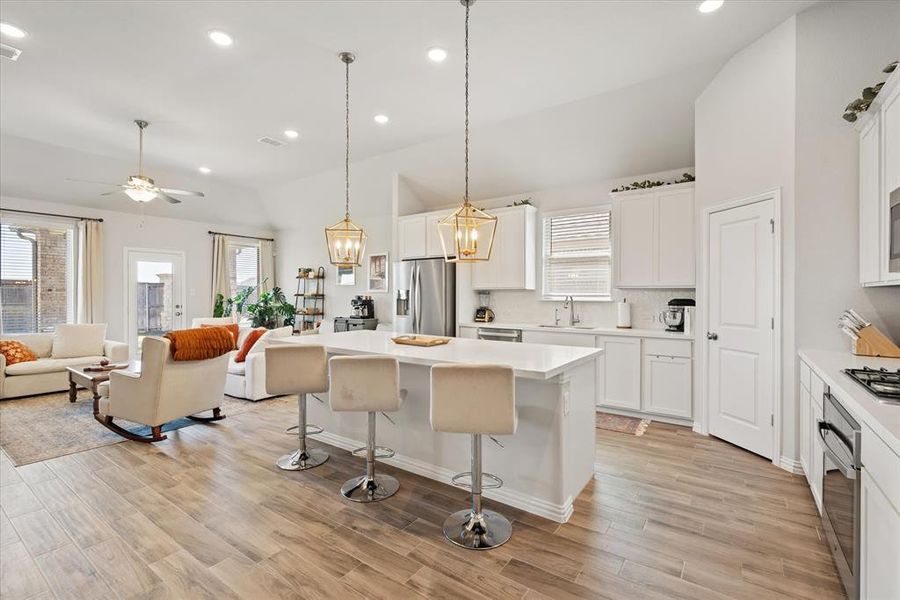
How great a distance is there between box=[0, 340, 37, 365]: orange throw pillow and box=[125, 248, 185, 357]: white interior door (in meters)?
1.70

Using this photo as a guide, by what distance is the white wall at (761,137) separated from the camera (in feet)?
10.3

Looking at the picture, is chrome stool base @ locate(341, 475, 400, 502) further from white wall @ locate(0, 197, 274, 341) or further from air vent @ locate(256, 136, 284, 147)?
white wall @ locate(0, 197, 274, 341)

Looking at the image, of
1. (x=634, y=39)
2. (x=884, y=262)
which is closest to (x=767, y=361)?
(x=884, y=262)

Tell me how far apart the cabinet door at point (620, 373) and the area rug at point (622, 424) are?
135 mm

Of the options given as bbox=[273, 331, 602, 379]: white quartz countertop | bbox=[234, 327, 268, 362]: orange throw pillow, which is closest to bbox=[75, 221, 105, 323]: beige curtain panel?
bbox=[234, 327, 268, 362]: orange throw pillow

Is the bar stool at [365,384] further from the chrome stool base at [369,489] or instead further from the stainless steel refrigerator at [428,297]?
the stainless steel refrigerator at [428,297]

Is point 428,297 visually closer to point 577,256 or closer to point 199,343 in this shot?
point 577,256

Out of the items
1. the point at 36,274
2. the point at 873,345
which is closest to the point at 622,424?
the point at 873,345

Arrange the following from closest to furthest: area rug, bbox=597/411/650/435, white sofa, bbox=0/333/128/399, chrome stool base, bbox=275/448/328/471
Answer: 1. chrome stool base, bbox=275/448/328/471
2. area rug, bbox=597/411/650/435
3. white sofa, bbox=0/333/128/399

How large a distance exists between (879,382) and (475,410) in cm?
184

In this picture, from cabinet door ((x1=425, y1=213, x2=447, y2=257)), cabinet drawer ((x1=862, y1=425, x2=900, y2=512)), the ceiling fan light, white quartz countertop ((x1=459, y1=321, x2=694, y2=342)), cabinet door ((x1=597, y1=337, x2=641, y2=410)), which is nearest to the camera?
cabinet drawer ((x1=862, y1=425, x2=900, y2=512))

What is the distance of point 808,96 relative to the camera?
3041 mm

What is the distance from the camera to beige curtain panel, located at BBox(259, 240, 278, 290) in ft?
30.3

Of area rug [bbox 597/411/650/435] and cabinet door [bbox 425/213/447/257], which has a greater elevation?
cabinet door [bbox 425/213/447/257]
